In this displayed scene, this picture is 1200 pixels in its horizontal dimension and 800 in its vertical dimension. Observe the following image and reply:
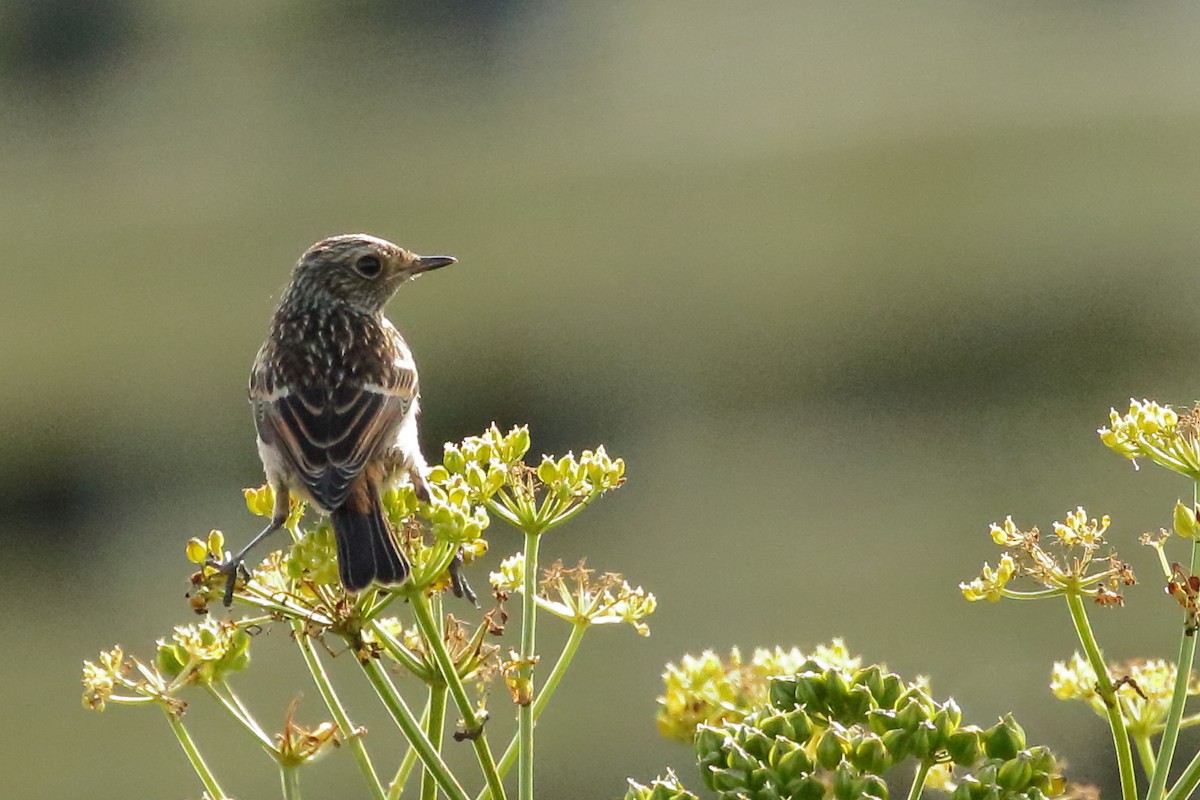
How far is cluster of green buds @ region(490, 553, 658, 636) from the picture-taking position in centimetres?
170

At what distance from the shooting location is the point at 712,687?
165 cm

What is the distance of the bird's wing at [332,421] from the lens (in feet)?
8.54

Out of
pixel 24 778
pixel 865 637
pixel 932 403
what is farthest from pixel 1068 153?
pixel 24 778

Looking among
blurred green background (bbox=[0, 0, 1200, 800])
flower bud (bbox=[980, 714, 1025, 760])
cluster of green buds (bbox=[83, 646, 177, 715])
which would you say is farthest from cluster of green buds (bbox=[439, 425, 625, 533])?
blurred green background (bbox=[0, 0, 1200, 800])

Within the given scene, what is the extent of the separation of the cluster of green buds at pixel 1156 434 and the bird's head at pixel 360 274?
2.34 m

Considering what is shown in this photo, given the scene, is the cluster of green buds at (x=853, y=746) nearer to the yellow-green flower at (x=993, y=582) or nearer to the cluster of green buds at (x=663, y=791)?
the cluster of green buds at (x=663, y=791)

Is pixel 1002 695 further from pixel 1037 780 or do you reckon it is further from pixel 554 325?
pixel 1037 780

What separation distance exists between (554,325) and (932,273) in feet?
9.70

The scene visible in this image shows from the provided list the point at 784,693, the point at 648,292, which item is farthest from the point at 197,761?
the point at 648,292

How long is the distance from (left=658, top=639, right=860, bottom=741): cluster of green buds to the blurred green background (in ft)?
30.9

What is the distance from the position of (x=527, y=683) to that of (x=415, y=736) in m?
0.15

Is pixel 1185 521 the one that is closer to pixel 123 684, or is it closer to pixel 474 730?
pixel 474 730

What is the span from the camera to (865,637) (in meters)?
11.4

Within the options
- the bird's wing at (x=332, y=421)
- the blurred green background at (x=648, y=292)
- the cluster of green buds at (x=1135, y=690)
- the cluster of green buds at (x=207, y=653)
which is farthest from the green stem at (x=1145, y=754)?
the blurred green background at (x=648, y=292)
